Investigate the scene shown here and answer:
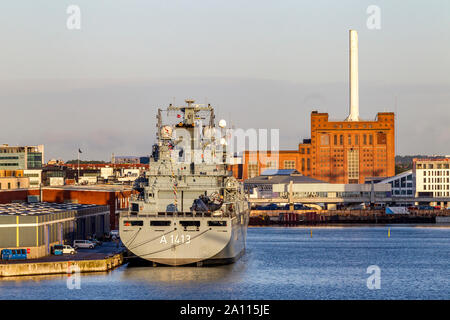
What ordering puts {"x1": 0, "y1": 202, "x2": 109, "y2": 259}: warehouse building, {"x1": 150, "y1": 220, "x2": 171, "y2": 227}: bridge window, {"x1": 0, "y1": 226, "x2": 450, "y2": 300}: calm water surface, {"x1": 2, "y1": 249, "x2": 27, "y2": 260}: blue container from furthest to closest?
{"x1": 0, "y1": 202, "x2": 109, "y2": 259}: warehouse building < {"x1": 150, "y1": 220, "x2": 171, "y2": 227}: bridge window < {"x1": 2, "y1": 249, "x2": 27, "y2": 260}: blue container < {"x1": 0, "y1": 226, "x2": 450, "y2": 300}: calm water surface

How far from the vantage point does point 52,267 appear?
6256 centimetres

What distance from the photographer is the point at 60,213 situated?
74250mm

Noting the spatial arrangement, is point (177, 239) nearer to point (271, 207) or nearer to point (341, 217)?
point (341, 217)

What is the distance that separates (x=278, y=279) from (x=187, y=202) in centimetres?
1112

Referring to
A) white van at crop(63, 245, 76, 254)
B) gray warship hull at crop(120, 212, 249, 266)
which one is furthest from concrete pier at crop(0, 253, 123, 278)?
white van at crop(63, 245, 76, 254)

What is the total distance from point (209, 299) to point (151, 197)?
60.1 ft

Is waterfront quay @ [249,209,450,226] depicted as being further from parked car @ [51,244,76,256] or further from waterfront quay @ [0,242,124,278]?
waterfront quay @ [0,242,124,278]

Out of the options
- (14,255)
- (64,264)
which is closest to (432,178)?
(14,255)

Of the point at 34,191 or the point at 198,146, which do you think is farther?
the point at 34,191

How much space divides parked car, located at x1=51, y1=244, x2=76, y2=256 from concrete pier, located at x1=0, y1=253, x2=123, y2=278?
5517 mm

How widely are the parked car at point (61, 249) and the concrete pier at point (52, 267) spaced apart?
18.1 feet

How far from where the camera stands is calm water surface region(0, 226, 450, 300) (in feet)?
188
